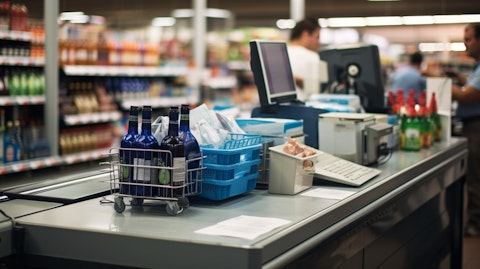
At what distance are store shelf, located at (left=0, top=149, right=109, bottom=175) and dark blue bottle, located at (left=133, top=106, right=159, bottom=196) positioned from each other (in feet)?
14.8

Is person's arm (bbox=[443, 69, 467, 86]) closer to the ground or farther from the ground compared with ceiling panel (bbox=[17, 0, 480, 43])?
closer to the ground

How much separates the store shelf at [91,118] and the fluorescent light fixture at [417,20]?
6.81 m

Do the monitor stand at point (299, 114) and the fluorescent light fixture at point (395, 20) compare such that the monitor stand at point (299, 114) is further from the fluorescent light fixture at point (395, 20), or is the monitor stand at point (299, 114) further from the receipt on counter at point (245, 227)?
the fluorescent light fixture at point (395, 20)

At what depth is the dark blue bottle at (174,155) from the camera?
2.26m

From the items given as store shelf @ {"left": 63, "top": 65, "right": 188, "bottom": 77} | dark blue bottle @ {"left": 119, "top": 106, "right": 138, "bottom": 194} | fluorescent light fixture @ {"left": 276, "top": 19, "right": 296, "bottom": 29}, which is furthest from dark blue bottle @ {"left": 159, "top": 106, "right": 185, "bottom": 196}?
fluorescent light fixture @ {"left": 276, "top": 19, "right": 296, "bottom": 29}

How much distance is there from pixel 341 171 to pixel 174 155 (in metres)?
1.01

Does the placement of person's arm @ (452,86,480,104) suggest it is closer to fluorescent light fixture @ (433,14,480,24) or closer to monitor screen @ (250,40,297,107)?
monitor screen @ (250,40,297,107)

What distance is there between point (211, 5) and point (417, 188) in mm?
12783

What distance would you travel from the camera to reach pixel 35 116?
291 inches

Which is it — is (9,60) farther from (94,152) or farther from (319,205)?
(319,205)

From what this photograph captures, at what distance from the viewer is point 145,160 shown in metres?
2.30

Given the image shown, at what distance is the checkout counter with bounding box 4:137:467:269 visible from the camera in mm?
1905

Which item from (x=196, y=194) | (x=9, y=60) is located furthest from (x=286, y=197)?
(x=9, y=60)

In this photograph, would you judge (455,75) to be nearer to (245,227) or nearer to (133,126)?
(133,126)
